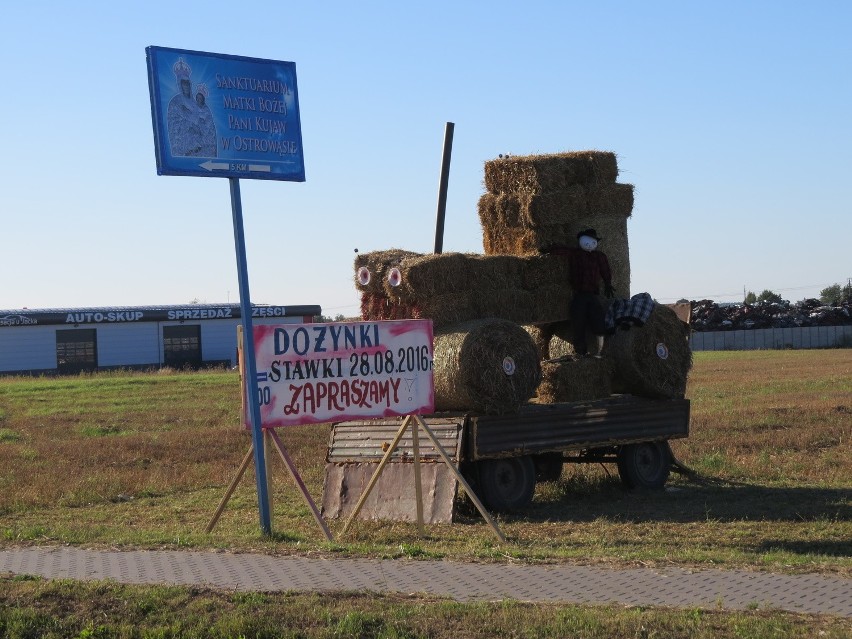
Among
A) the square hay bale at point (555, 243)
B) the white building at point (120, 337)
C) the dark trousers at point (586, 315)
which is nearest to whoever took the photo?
the square hay bale at point (555, 243)

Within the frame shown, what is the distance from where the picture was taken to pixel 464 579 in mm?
8891

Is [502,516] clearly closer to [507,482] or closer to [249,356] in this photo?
[507,482]

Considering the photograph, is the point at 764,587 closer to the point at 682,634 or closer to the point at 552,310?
the point at 682,634

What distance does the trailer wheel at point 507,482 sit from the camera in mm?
13664

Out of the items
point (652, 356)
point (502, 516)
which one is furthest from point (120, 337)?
point (502, 516)

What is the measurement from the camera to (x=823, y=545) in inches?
441

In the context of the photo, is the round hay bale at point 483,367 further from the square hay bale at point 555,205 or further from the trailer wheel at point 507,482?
the square hay bale at point 555,205

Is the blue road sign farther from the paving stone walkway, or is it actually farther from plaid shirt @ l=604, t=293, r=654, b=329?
plaid shirt @ l=604, t=293, r=654, b=329

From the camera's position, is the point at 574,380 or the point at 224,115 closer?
the point at 224,115

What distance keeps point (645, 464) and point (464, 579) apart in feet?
24.2

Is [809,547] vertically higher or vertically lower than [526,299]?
lower

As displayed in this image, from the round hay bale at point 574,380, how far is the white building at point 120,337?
38.6 metres

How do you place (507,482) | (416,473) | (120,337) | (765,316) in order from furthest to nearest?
(765,316), (120,337), (507,482), (416,473)

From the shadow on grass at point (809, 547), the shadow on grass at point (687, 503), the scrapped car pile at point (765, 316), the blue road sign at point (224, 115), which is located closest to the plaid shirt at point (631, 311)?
the shadow on grass at point (687, 503)
